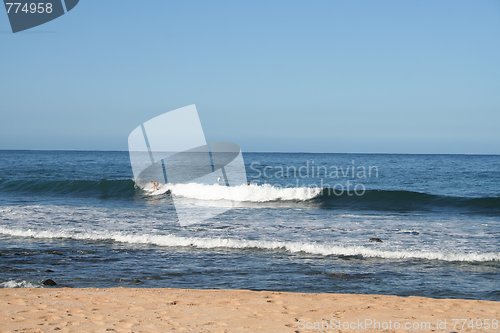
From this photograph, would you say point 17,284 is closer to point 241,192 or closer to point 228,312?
point 228,312

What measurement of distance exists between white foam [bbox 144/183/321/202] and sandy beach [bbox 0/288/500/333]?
15.9 m

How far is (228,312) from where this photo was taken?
257 inches

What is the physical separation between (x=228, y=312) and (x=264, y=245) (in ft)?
17.3

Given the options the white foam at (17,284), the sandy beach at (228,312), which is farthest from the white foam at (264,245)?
the white foam at (17,284)

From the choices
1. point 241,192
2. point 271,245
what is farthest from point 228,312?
point 241,192

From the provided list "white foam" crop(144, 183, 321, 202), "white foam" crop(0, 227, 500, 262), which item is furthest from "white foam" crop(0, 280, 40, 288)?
"white foam" crop(144, 183, 321, 202)

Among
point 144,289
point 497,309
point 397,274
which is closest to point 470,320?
point 497,309

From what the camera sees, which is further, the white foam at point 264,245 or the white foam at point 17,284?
the white foam at point 264,245

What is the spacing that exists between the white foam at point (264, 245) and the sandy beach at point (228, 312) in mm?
3582

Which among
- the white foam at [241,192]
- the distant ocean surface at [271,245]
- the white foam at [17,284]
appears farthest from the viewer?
the white foam at [241,192]

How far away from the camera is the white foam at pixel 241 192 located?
77.5ft

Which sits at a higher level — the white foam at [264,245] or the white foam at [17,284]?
the white foam at [17,284]

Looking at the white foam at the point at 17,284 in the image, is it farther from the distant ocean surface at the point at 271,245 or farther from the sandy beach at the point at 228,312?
the sandy beach at the point at 228,312

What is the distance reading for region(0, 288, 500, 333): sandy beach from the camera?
19.5 ft
